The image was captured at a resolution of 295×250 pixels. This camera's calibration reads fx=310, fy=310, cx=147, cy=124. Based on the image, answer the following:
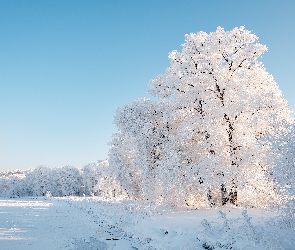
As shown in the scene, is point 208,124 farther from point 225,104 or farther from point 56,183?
point 56,183

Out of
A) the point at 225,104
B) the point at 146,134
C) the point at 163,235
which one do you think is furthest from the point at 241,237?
the point at 146,134

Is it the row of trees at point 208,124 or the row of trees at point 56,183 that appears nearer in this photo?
the row of trees at point 208,124

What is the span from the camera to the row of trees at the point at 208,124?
724 inches

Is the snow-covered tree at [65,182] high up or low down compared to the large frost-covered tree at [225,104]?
down

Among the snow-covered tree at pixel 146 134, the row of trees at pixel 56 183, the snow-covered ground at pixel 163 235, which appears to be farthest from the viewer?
the row of trees at pixel 56 183

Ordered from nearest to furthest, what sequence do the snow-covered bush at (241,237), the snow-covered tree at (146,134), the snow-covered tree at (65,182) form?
the snow-covered bush at (241,237) → the snow-covered tree at (146,134) → the snow-covered tree at (65,182)

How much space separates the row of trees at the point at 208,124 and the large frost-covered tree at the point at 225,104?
6 centimetres

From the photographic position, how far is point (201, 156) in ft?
67.2

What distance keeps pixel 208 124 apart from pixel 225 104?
6.00ft

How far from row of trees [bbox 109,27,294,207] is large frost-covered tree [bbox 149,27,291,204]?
0.06 metres

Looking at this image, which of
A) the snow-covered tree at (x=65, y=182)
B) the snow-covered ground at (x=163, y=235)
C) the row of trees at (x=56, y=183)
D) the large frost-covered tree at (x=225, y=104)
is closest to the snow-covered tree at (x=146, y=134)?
the large frost-covered tree at (x=225, y=104)

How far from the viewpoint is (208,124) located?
1923 cm

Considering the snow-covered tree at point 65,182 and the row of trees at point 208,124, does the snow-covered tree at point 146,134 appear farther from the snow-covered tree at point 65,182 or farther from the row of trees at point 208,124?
the snow-covered tree at point 65,182

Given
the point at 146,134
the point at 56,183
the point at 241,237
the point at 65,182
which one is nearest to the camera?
the point at 241,237
